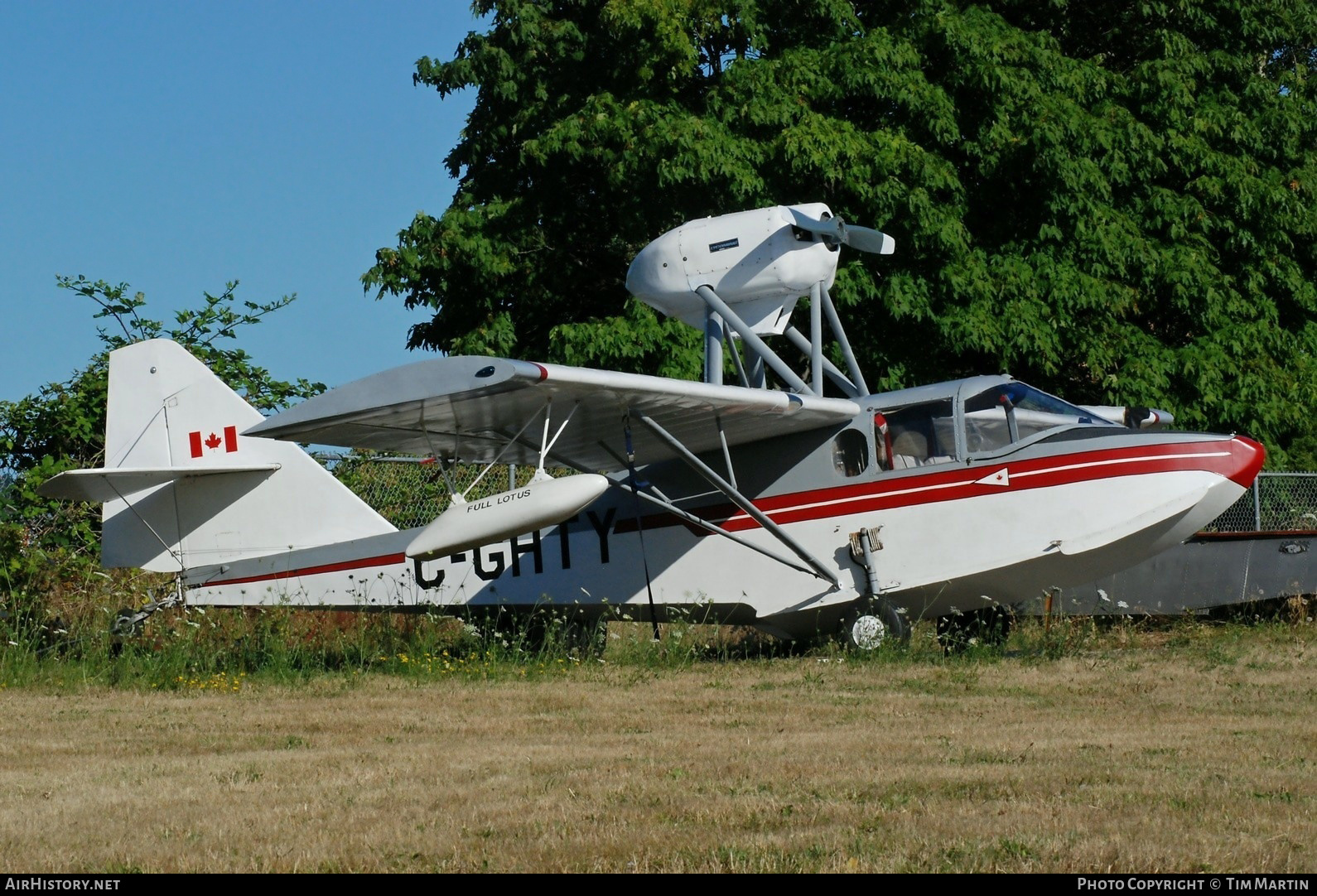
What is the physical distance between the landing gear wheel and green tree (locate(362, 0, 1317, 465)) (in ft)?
23.3

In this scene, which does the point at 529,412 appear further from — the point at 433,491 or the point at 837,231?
the point at 433,491

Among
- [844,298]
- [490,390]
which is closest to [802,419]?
[490,390]

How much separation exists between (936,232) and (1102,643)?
7.64 metres

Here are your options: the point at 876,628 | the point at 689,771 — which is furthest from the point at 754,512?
the point at 689,771

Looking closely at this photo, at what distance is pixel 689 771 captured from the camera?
6.10m

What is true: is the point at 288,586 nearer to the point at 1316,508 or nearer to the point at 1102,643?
the point at 1102,643

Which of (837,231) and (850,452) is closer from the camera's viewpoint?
(850,452)

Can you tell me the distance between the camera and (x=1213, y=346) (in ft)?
62.1

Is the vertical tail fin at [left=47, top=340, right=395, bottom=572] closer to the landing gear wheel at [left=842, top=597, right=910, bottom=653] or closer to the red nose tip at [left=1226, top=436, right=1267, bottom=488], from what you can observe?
the landing gear wheel at [left=842, top=597, right=910, bottom=653]

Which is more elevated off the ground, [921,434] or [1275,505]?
[921,434]

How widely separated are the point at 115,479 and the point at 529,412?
408cm

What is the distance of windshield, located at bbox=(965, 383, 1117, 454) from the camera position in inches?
445

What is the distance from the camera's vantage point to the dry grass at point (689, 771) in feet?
14.8

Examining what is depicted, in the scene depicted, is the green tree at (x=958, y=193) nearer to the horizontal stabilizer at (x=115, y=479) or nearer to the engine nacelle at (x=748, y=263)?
the engine nacelle at (x=748, y=263)
